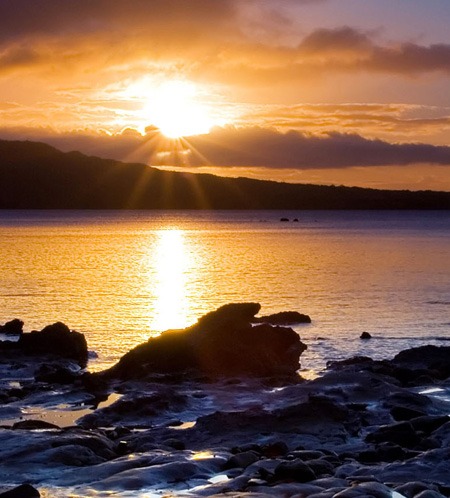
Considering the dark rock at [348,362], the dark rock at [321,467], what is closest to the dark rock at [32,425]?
the dark rock at [321,467]

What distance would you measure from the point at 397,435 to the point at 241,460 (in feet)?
12.6

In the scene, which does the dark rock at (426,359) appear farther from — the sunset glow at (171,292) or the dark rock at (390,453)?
the sunset glow at (171,292)

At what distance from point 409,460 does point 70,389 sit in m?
11.9

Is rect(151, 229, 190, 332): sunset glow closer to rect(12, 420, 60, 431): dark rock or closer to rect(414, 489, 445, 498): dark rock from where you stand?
rect(12, 420, 60, 431): dark rock

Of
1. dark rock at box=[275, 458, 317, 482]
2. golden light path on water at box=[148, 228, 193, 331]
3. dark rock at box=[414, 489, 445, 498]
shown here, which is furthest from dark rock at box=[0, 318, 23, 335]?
dark rock at box=[414, 489, 445, 498]

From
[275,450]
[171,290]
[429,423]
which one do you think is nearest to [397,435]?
[429,423]

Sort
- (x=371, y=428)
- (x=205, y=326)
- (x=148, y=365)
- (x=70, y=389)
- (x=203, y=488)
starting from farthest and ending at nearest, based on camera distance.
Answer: (x=205, y=326)
(x=148, y=365)
(x=70, y=389)
(x=371, y=428)
(x=203, y=488)

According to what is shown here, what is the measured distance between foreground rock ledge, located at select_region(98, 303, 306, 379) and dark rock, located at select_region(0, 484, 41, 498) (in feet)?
40.6

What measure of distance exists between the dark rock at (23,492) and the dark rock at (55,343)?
16517 millimetres

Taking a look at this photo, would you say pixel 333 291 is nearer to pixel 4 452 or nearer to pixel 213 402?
pixel 213 402

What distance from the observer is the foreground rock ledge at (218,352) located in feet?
89.7

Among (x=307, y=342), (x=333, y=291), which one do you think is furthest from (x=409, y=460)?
(x=333, y=291)

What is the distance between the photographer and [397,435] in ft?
59.7

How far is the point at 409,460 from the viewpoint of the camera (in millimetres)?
16078
